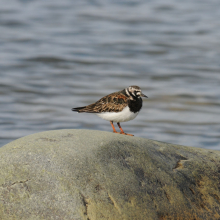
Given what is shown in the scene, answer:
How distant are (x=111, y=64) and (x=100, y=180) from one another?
35.1 ft

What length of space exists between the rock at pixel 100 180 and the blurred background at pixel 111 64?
12.7ft

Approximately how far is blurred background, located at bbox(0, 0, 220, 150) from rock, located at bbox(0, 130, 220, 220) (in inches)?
152

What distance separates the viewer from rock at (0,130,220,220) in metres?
4.42

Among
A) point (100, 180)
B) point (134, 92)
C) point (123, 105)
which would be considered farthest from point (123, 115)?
point (100, 180)

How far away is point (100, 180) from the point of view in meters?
4.62

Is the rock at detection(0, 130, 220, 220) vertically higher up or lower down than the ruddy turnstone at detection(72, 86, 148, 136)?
lower down

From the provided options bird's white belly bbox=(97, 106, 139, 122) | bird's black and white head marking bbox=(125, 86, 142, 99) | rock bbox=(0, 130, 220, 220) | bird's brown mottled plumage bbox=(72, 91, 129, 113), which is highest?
bird's black and white head marking bbox=(125, 86, 142, 99)

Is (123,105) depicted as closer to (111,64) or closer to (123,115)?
(123,115)

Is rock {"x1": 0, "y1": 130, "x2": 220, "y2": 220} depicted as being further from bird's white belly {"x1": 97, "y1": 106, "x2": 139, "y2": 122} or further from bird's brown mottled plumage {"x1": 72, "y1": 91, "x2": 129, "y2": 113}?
bird's brown mottled plumage {"x1": 72, "y1": 91, "x2": 129, "y2": 113}

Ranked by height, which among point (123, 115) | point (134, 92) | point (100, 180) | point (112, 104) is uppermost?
point (134, 92)

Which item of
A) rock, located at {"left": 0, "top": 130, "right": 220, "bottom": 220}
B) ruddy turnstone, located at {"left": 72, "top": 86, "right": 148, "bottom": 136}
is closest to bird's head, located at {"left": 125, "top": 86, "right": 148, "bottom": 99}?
ruddy turnstone, located at {"left": 72, "top": 86, "right": 148, "bottom": 136}

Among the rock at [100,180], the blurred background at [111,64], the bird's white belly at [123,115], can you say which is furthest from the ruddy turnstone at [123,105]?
the blurred background at [111,64]

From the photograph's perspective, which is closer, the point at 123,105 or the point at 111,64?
the point at 123,105

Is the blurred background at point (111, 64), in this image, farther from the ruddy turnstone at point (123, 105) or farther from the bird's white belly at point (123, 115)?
the bird's white belly at point (123, 115)
